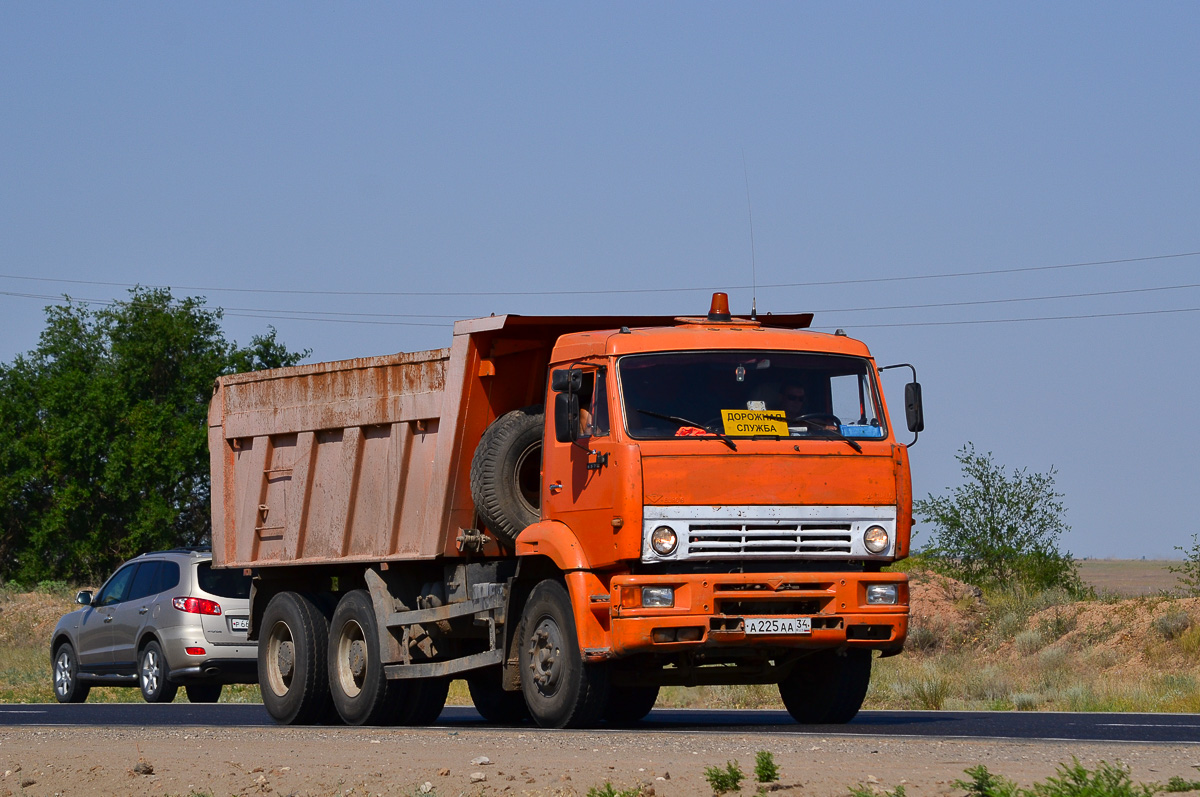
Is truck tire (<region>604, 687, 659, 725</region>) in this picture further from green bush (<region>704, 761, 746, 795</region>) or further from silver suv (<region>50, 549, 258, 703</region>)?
silver suv (<region>50, 549, 258, 703</region>)

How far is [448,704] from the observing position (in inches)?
800

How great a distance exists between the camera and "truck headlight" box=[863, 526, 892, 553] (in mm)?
11766

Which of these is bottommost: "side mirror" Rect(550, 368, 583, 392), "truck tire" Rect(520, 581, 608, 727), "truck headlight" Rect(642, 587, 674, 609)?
"truck tire" Rect(520, 581, 608, 727)

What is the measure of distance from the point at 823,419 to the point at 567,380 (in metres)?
1.85

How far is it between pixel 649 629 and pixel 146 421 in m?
43.5

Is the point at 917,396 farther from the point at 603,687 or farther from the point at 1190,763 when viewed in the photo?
the point at 1190,763

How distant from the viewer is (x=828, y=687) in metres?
13.0

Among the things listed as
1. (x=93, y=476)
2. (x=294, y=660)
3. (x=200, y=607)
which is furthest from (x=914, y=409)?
(x=93, y=476)

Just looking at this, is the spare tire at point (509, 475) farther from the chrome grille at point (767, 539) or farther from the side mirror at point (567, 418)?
the chrome grille at point (767, 539)

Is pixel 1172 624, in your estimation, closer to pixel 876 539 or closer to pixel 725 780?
pixel 876 539

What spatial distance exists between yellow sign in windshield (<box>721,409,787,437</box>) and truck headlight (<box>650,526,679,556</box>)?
2.82ft

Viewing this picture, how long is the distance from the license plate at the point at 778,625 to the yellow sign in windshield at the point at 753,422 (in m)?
1.28

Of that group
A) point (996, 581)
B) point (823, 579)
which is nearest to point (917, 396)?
point (823, 579)

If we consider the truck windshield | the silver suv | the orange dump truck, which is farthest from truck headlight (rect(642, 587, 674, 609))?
the silver suv
